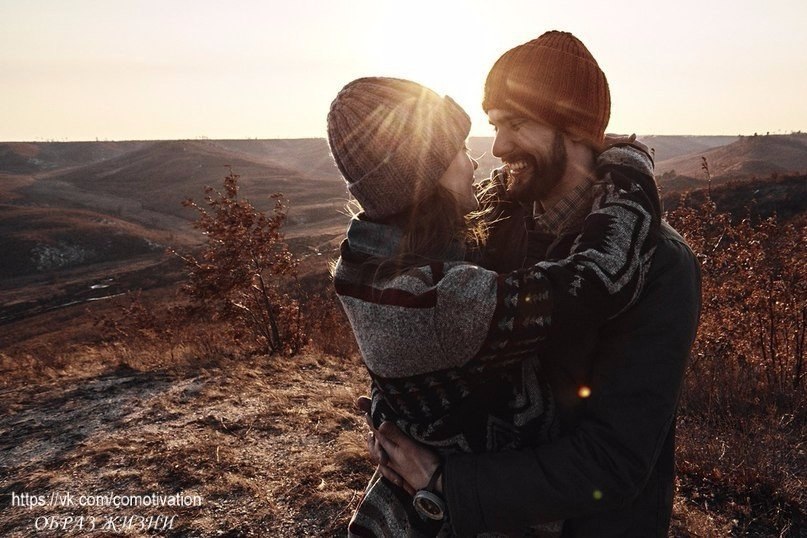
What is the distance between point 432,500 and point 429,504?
4 centimetres

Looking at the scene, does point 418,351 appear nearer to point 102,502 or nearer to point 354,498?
point 354,498

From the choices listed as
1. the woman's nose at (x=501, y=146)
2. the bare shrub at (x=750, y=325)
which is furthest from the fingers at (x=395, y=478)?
the bare shrub at (x=750, y=325)

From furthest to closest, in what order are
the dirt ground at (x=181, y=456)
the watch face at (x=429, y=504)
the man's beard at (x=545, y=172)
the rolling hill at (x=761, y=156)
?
1. the rolling hill at (x=761, y=156)
2. the dirt ground at (x=181, y=456)
3. the man's beard at (x=545, y=172)
4. the watch face at (x=429, y=504)

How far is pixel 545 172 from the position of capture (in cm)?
181

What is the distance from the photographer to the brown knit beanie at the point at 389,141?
5.33ft

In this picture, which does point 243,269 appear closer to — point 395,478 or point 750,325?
point 395,478

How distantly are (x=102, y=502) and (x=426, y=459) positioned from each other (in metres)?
3.63

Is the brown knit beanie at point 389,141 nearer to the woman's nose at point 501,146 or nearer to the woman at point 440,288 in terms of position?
the woman at point 440,288

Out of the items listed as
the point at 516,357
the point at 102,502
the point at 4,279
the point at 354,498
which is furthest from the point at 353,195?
the point at 4,279

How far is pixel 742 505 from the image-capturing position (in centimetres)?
376

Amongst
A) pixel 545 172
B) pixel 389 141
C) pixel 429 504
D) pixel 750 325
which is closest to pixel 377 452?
pixel 429 504

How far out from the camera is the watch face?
1442mm

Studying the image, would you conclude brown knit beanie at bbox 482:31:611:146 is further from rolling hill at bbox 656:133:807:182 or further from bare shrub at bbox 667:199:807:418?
rolling hill at bbox 656:133:807:182

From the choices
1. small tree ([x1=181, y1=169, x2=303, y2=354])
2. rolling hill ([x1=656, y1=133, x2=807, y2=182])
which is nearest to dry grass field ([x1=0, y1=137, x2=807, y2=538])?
small tree ([x1=181, y1=169, x2=303, y2=354])
